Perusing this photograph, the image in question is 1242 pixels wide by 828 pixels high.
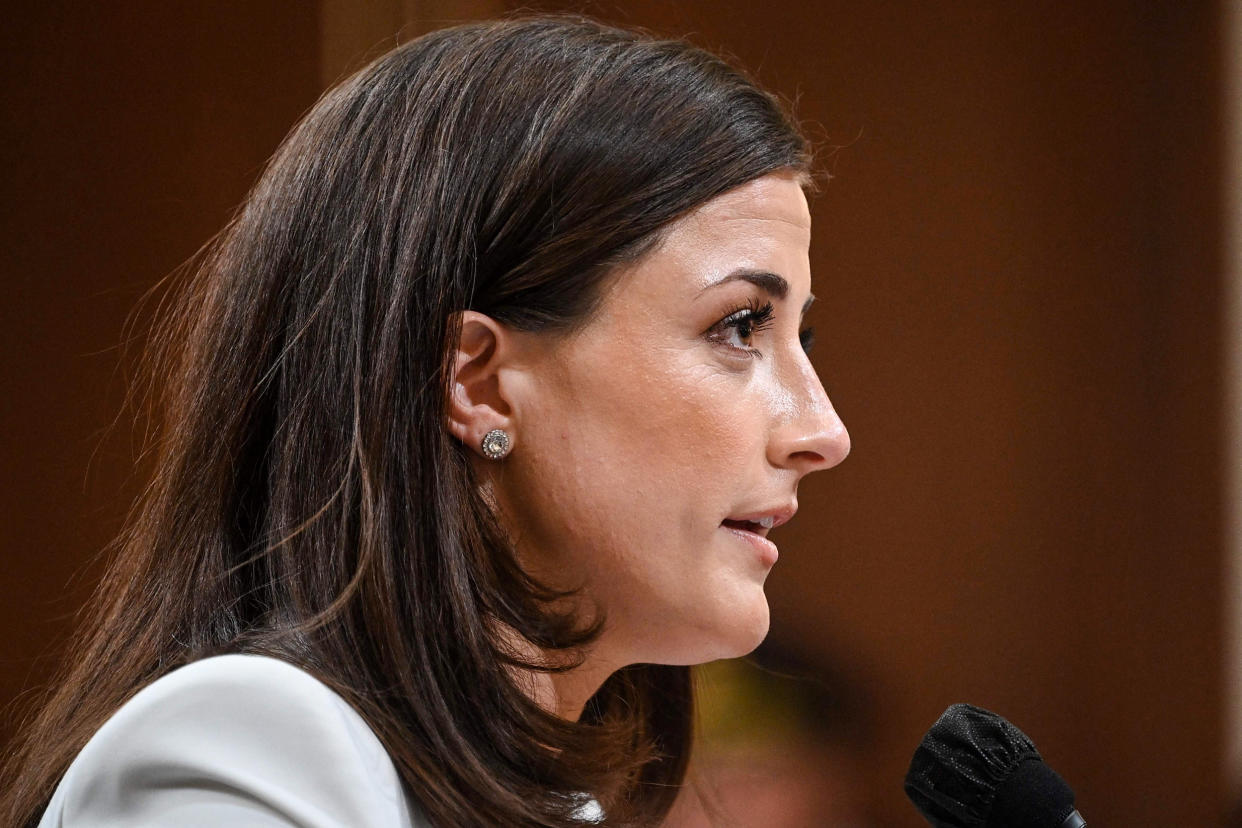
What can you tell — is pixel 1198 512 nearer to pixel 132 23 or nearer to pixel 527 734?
pixel 527 734

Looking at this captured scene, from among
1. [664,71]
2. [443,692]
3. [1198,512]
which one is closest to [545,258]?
[664,71]

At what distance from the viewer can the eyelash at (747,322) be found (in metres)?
1.14

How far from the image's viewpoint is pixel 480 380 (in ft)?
3.64

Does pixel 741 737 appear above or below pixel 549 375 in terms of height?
below

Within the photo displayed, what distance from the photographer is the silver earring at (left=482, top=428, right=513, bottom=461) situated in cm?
109

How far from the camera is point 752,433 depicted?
112 centimetres

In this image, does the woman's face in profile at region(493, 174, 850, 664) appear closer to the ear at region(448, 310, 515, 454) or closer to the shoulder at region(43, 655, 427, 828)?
the ear at region(448, 310, 515, 454)

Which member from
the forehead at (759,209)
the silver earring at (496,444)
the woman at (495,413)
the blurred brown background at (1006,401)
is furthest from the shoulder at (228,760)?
the blurred brown background at (1006,401)

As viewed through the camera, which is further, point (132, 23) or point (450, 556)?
point (132, 23)

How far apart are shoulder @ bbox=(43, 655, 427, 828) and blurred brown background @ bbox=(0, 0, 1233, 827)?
133 cm

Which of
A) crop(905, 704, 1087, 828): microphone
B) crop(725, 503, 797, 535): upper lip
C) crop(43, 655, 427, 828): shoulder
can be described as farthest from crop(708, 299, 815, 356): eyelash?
crop(43, 655, 427, 828): shoulder

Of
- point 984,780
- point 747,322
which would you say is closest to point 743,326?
point 747,322

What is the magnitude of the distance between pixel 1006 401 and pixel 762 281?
1207 mm

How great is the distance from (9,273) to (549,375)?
1.21m
